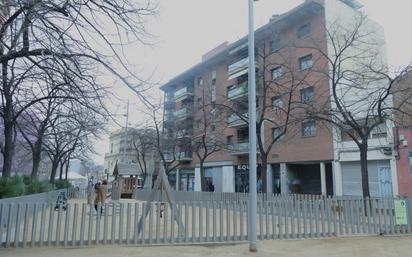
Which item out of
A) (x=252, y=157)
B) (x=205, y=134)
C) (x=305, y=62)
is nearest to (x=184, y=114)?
(x=205, y=134)

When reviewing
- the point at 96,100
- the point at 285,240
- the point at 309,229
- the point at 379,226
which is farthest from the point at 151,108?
the point at 379,226

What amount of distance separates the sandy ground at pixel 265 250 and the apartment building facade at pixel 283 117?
926cm

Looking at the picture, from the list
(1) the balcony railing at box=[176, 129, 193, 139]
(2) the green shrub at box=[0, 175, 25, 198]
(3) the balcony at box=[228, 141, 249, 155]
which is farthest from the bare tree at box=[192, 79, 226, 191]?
(2) the green shrub at box=[0, 175, 25, 198]

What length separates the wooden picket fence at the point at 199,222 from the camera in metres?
7.97

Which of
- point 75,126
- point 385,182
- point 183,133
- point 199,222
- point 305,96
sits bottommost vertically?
point 199,222

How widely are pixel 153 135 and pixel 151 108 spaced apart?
92.5 ft

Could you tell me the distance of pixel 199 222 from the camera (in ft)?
28.6

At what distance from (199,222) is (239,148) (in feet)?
85.4

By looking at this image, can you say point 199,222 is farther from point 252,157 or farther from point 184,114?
point 184,114

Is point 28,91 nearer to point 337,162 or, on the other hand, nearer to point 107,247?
point 107,247

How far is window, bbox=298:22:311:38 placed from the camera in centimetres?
2897

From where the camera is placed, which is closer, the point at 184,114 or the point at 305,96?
the point at 305,96

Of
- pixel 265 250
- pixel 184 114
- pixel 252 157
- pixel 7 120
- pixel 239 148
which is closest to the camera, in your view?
pixel 265 250

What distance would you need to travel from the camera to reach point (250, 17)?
29.5ft
